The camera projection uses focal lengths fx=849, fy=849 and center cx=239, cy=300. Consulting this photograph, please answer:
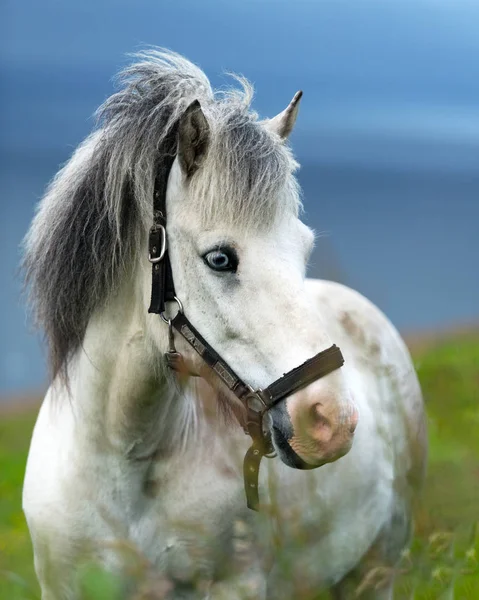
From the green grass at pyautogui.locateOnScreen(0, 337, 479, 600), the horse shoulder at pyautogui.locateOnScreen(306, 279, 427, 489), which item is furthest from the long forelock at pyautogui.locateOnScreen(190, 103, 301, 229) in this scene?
the horse shoulder at pyautogui.locateOnScreen(306, 279, 427, 489)

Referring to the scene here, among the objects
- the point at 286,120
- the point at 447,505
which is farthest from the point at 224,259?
the point at 447,505

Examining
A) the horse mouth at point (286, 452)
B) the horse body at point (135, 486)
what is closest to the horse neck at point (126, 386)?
the horse body at point (135, 486)

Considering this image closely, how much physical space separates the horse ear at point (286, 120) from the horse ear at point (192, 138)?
0.35 meters

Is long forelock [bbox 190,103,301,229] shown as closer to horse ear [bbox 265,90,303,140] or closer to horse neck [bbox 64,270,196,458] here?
horse ear [bbox 265,90,303,140]

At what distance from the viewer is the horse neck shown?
9.20 ft

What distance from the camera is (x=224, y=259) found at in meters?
2.48

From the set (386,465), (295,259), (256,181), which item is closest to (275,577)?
(386,465)

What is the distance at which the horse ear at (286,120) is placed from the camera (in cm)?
293

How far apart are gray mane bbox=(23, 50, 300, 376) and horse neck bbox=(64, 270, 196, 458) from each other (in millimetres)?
68

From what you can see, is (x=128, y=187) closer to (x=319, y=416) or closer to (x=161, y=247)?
(x=161, y=247)

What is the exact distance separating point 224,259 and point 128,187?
0.49 m

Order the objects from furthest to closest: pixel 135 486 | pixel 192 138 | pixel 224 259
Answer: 1. pixel 135 486
2. pixel 192 138
3. pixel 224 259

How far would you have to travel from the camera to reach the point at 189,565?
293cm

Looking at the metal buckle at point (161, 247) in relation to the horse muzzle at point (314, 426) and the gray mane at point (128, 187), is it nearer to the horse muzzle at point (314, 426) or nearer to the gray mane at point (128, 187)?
the gray mane at point (128, 187)
